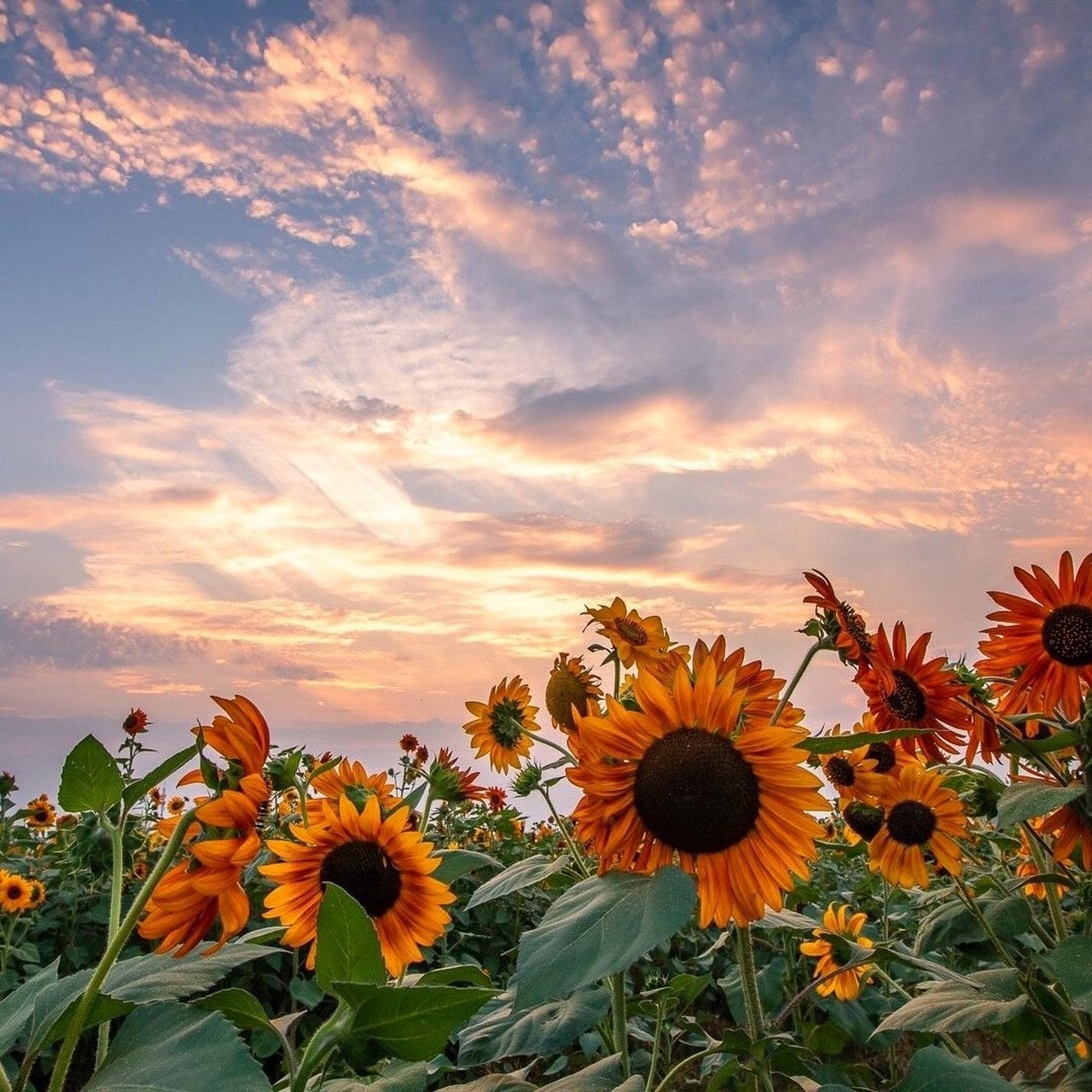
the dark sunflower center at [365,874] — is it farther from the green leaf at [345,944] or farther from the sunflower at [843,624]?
the sunflower at [843,624]

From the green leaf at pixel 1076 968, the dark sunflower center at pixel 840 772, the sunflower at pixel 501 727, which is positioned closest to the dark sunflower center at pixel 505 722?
the sunflower at pixel 501 727

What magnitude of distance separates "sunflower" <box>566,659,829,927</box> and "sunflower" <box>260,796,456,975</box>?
0.87 feet

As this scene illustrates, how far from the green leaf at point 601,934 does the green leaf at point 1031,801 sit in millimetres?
676

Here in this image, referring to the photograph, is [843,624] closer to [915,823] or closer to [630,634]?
[630,634]

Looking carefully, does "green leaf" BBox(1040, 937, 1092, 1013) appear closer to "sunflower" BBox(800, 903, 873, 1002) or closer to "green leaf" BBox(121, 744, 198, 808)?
"green leaf" BBox(121, 744, 198, 808)

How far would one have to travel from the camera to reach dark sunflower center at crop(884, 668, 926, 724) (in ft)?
6.41

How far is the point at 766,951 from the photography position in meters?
5.36

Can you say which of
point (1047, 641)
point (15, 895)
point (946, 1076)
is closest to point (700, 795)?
point (946, 1076)

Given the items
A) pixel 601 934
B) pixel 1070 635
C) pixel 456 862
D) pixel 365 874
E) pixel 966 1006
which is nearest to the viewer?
pixel 601 934

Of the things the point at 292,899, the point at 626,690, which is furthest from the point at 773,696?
the point at 292,899

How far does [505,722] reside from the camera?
259 centimetres

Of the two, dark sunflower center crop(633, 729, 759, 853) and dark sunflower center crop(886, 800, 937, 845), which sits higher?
dark sunflower center crop(633, 729, 759, 853)

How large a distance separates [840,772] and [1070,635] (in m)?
0.63

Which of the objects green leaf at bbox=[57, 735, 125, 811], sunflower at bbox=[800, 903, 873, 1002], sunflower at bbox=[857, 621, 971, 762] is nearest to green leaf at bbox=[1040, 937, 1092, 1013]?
sunflower at bbox=[857, 621, 971, 762]
